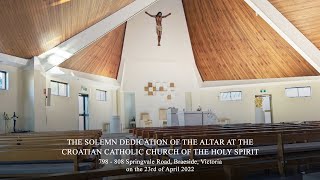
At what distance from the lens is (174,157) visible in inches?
145

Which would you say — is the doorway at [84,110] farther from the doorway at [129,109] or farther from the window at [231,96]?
the window at [231,96]

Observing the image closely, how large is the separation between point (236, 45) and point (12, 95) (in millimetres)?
9225

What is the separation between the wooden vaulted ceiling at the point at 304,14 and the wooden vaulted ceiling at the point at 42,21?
17.5 ft

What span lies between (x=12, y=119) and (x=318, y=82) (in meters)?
12.4

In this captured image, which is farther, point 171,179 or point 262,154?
point 262,154

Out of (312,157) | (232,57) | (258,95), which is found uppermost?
(232,57)

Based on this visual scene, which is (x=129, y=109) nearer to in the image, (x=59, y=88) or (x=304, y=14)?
(x=59, y=88)

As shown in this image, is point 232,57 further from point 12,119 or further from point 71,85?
point 12,119

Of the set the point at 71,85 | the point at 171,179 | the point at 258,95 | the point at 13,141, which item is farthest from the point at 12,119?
the point at 258,95

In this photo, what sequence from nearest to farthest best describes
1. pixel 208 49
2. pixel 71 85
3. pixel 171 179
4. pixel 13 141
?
1. pixel 171 179
2. pixel 13 141
3. pixel 71 85
4. pixel 208 49

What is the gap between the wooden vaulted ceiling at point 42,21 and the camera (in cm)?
767

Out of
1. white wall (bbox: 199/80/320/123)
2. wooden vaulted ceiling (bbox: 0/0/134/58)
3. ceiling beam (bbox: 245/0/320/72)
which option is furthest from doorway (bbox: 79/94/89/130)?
ceiling beam (bbox: 245/0/320/72)

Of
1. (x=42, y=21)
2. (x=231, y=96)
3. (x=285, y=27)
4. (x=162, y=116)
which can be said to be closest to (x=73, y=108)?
(x=162, y=116)

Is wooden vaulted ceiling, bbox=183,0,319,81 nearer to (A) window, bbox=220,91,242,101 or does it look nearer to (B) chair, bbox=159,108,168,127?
(A) window, bbox=220,91,242,101
